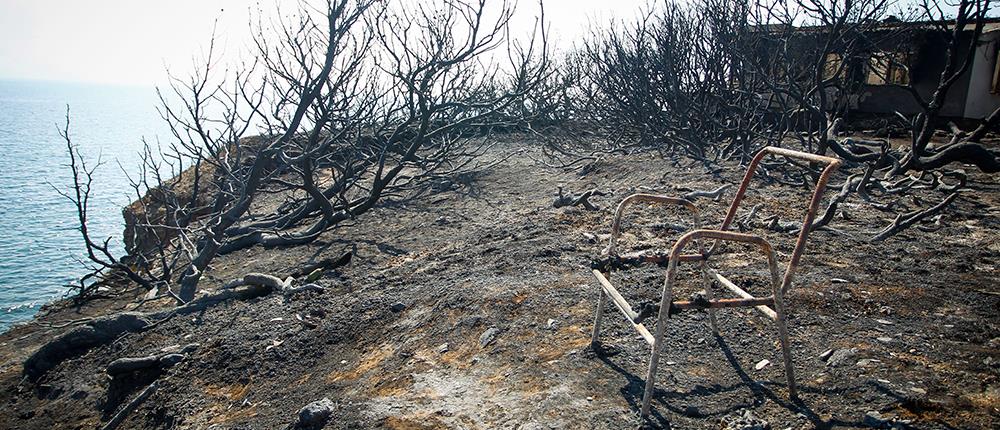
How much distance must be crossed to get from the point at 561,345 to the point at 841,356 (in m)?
1.23

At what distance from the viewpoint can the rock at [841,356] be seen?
2689mm

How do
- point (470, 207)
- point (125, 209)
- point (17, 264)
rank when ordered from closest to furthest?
point (470, 207) < point (125, 209) < point (17, 264)

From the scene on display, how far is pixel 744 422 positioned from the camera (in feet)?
7.75

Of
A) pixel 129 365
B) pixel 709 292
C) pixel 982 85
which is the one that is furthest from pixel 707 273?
pixel 982 85

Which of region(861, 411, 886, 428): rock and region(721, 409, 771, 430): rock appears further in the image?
region(721, 409, 771, 430): rock

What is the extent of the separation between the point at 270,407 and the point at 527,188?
20.4 feet

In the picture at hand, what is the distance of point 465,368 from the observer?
125 inches

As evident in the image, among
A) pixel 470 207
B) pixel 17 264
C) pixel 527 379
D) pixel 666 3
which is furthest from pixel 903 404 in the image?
pixel 17 264

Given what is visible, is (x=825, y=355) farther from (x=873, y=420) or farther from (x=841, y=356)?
(x=873, y=420)

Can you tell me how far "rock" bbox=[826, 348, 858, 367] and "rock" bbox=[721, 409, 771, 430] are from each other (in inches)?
21.4

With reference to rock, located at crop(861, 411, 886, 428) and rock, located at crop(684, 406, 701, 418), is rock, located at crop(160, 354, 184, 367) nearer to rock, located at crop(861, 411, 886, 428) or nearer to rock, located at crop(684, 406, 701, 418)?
rock, located at crop(684, 406, 701, 418)

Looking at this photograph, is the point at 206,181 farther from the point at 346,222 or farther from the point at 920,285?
the point at 920,285

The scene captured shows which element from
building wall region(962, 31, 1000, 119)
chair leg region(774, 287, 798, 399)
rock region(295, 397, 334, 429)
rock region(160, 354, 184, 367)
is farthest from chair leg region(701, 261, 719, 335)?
building wall region(962, 31, 1000, 119)

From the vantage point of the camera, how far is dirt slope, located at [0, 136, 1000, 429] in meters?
2.51
